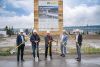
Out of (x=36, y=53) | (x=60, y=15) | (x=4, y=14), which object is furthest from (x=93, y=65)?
(x=4, y=14)

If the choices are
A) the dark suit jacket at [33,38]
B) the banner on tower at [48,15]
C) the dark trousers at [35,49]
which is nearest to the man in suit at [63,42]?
the banner on tower at [48,15]

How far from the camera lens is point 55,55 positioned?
889 inches

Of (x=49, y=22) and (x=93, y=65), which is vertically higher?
(x=49, y=22)

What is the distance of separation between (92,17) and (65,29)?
1.85 metres

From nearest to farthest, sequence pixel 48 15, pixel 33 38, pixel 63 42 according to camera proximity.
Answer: pixel 33 38 < pixel 63 42 < pixel 48 15

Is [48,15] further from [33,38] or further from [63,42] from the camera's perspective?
[33,38]

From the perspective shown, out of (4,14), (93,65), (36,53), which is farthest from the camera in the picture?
(4,14)

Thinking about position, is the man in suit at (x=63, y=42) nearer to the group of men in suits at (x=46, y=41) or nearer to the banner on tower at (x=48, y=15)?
the group of men in suits at (x=46, y=41)

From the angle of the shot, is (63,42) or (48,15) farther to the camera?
(48,15)

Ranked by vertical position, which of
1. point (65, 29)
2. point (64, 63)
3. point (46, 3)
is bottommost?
point (64, 63)

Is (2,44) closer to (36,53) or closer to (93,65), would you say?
(36,53)

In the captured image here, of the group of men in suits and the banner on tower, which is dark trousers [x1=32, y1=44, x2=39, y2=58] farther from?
the banner on tower

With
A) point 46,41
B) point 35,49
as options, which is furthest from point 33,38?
point 46,41

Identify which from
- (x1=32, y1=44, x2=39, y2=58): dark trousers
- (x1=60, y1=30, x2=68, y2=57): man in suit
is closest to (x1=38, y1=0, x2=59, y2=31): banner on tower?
(x1=60, y1=30, x2=68, y2=57): man in suit
